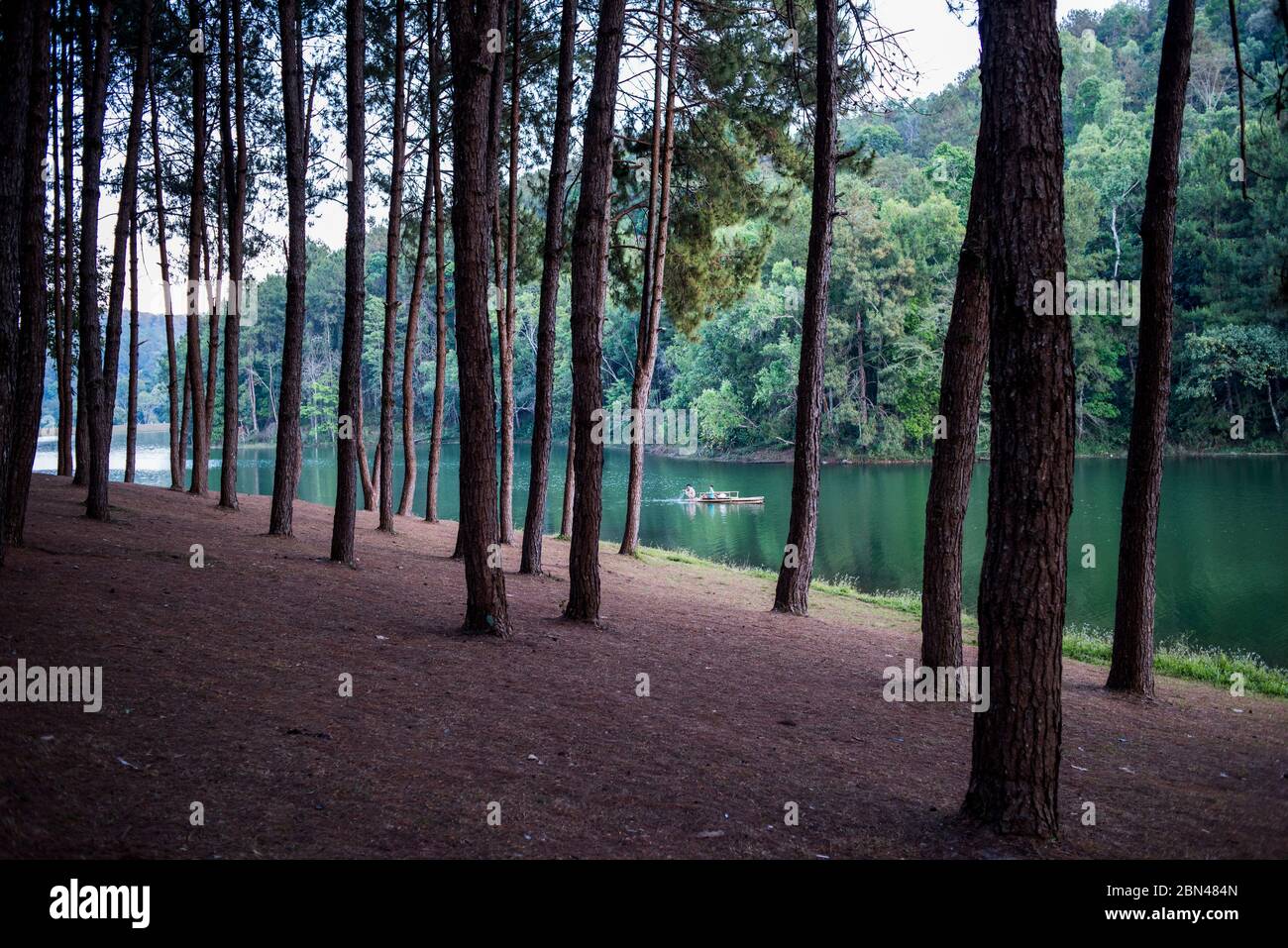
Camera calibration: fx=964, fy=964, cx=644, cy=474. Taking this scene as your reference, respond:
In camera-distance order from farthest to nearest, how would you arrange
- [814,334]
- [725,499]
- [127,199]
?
1. [725,499]
2. [127,199]
3. [814,334]

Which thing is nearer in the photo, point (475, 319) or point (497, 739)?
point (497, 739)

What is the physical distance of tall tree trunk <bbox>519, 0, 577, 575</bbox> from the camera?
12.3m

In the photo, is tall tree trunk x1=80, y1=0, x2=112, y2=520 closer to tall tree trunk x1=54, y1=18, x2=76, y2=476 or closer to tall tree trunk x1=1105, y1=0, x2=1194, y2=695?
Answer: tall tree trunk x1=54, y1=18, x2=76, y2=476

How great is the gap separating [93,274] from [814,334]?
912 centimetres

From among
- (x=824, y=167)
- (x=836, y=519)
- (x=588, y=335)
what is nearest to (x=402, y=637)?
(x=588, y=335)

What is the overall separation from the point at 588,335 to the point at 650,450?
196 feet

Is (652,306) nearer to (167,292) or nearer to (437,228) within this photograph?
(437,228)

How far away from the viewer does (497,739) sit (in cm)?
585

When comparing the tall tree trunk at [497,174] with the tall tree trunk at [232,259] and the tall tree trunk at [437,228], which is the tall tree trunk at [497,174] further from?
the tall tree trunk at [232,259]

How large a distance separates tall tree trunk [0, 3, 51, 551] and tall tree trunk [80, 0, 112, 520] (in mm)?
1372

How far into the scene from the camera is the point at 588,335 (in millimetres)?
9672

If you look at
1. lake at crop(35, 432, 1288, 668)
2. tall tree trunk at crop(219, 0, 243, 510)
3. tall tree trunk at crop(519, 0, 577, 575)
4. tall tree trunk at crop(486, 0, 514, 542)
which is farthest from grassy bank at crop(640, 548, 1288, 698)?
tall tree trunk at crop(219, 0, 243, 510)

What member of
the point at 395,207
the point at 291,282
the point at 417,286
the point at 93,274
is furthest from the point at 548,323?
the point at 417,286
